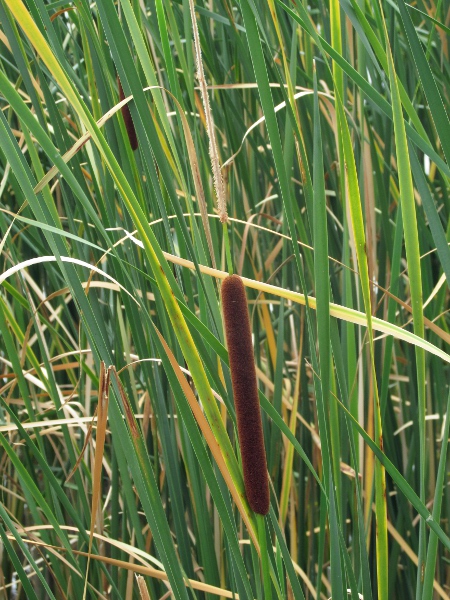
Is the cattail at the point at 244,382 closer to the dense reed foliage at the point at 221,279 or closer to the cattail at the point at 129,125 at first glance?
the dense reed foliage at the point at 221,279

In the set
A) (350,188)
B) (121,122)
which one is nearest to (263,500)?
(350,188)

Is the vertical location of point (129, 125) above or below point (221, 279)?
above

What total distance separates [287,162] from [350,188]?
0.27m

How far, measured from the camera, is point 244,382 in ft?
1.73

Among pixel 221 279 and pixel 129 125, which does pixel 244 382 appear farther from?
pixel 129 125

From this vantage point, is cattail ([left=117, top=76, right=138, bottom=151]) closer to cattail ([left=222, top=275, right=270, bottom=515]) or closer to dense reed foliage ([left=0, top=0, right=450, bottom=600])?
dense reed foliage ([left=0, top=0, right=450, bottom=600])

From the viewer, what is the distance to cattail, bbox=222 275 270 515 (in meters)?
0.52

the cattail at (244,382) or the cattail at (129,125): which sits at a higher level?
the cattail at (129,125)

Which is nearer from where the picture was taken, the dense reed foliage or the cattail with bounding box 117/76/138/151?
the dense reed foliage

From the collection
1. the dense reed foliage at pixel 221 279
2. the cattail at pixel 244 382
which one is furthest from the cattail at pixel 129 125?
the cattail at pixel 244 382

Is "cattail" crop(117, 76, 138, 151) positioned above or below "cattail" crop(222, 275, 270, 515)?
above

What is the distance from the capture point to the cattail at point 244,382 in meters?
0.52

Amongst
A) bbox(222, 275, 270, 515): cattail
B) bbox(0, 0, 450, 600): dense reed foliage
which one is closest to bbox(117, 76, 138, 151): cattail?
bbox(0, 0, 450, 600): dense reed foliage

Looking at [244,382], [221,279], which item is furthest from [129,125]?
[244,382]
